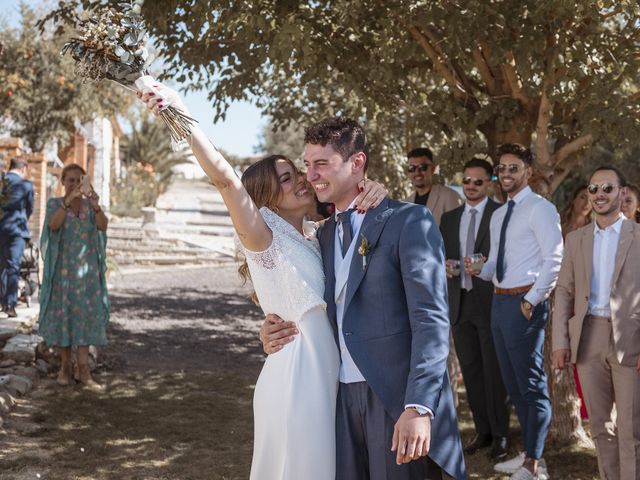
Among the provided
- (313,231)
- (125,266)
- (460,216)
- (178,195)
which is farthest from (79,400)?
(178,195)

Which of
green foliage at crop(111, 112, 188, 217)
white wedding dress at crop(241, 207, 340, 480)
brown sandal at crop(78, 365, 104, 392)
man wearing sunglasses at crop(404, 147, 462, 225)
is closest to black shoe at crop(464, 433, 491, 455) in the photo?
man wearing sunglasses at crop(404, 147, 462, 225)

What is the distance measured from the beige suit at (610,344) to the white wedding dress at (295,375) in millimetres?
2255

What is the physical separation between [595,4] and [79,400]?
555 centimetres

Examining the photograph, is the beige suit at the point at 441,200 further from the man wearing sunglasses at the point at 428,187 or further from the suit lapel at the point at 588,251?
the suit lapel at the point at 588,251

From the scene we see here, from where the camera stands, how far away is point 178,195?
42.2 metres

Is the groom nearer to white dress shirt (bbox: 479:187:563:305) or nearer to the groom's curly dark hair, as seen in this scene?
the groom's curly dark hair

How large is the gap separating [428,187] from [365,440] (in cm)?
424

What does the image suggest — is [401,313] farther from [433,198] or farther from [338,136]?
[433,198]

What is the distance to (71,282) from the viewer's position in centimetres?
831

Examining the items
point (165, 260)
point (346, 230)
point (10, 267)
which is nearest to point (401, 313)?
point (346, 230)

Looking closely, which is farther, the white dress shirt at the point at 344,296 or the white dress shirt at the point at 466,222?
the white dress shirt at the point at 466,222

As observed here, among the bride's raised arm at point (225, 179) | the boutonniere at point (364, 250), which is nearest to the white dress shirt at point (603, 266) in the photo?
the boutonniere at point (364, 250)

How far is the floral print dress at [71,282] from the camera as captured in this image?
27.0 ft

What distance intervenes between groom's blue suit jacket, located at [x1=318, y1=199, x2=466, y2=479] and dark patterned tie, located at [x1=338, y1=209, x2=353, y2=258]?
0.09 meters
